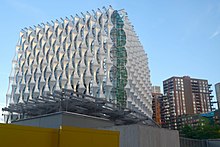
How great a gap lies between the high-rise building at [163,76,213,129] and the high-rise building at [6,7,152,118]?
96.6m

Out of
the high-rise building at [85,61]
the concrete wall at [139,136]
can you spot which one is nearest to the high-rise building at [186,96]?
the high-rise building at [85,61]

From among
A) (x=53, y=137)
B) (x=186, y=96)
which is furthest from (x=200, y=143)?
(x=186, y=96)

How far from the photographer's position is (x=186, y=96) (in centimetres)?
17088

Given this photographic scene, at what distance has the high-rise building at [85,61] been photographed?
183ft

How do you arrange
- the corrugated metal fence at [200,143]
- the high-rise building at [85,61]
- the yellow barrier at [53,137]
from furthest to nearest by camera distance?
the high-rise building at [85,61] → the corrugated metal fence at [200,143] → the yellow barrier at [53,137]

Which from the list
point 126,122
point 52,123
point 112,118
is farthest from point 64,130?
point 126,122

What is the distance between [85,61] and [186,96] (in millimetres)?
126329

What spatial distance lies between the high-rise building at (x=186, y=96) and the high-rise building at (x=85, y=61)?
96607 millimetres

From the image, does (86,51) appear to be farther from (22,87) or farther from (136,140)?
(136,140)

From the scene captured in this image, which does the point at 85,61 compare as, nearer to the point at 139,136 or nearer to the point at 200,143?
the point at 200,143

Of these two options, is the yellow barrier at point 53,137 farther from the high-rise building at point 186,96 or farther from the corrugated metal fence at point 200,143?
the high-rise building at point 186,96

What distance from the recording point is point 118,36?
60312mm

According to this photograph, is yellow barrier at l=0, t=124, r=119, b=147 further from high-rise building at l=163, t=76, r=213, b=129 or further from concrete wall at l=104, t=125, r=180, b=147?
high-rise building at l=163, t=76, r=213, b=129

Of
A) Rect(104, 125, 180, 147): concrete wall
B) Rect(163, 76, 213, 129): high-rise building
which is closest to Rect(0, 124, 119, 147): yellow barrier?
Rect(104, 125, 180, 147): concrete wall
